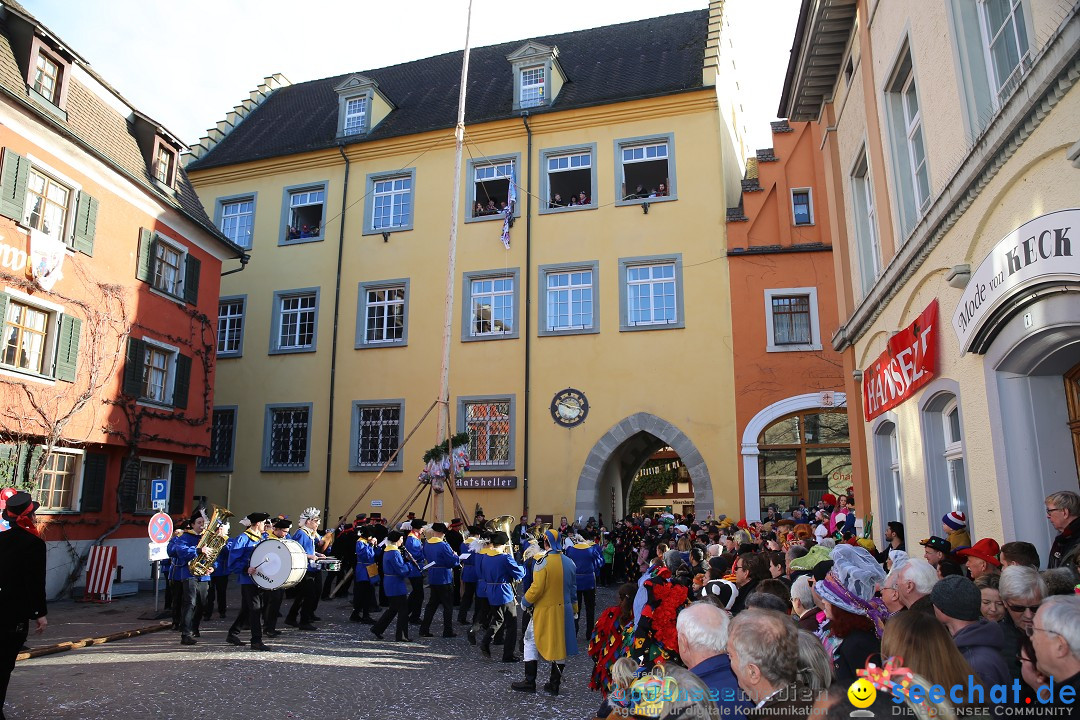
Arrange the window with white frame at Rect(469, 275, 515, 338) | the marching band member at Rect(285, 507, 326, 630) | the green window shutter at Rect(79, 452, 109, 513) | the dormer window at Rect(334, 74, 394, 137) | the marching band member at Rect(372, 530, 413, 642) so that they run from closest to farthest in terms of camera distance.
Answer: the marching band member at Rect(372, 530, 413, 642) < the marching band member at Rect(285, 507, 326, 630) < the green window shutter at Rect(79, 452, 109, 513) < the window with white frame at Rect(469, 275, 515, 338) < the dormer window at Rect(334, 74, 394, 137)

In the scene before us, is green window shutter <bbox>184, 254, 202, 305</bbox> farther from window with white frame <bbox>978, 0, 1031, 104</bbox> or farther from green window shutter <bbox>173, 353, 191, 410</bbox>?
window with white frame <bbox>978, 0, 1031, 104</bbox>

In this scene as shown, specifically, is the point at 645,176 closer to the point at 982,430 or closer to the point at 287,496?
the point at 287,496

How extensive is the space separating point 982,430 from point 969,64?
3501mm

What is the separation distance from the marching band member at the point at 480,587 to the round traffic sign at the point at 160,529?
525cm

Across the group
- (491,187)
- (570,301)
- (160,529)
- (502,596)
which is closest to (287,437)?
(570,301)

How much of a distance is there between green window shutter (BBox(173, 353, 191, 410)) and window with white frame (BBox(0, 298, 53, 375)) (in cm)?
413

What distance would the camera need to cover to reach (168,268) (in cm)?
2139

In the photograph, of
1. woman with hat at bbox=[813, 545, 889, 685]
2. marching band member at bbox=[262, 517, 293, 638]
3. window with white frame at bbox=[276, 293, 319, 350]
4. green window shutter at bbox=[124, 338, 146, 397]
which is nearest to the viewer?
woman with hat at bbox=[813, 545, 889, 685]

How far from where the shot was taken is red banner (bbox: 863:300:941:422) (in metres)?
9.04

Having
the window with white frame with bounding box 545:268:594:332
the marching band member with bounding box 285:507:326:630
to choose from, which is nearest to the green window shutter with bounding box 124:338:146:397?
the marching band member with bounding box 285:507:326:630

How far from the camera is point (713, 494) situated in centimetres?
2083

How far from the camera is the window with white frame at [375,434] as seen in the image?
24.0m

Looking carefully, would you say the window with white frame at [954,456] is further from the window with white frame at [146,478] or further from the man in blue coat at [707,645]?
the window with white frame at [146,478]

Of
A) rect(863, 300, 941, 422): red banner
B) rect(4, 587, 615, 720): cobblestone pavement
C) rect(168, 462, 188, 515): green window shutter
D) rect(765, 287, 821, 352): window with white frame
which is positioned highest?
rect(765, 287, 821, 352): window with white frame
